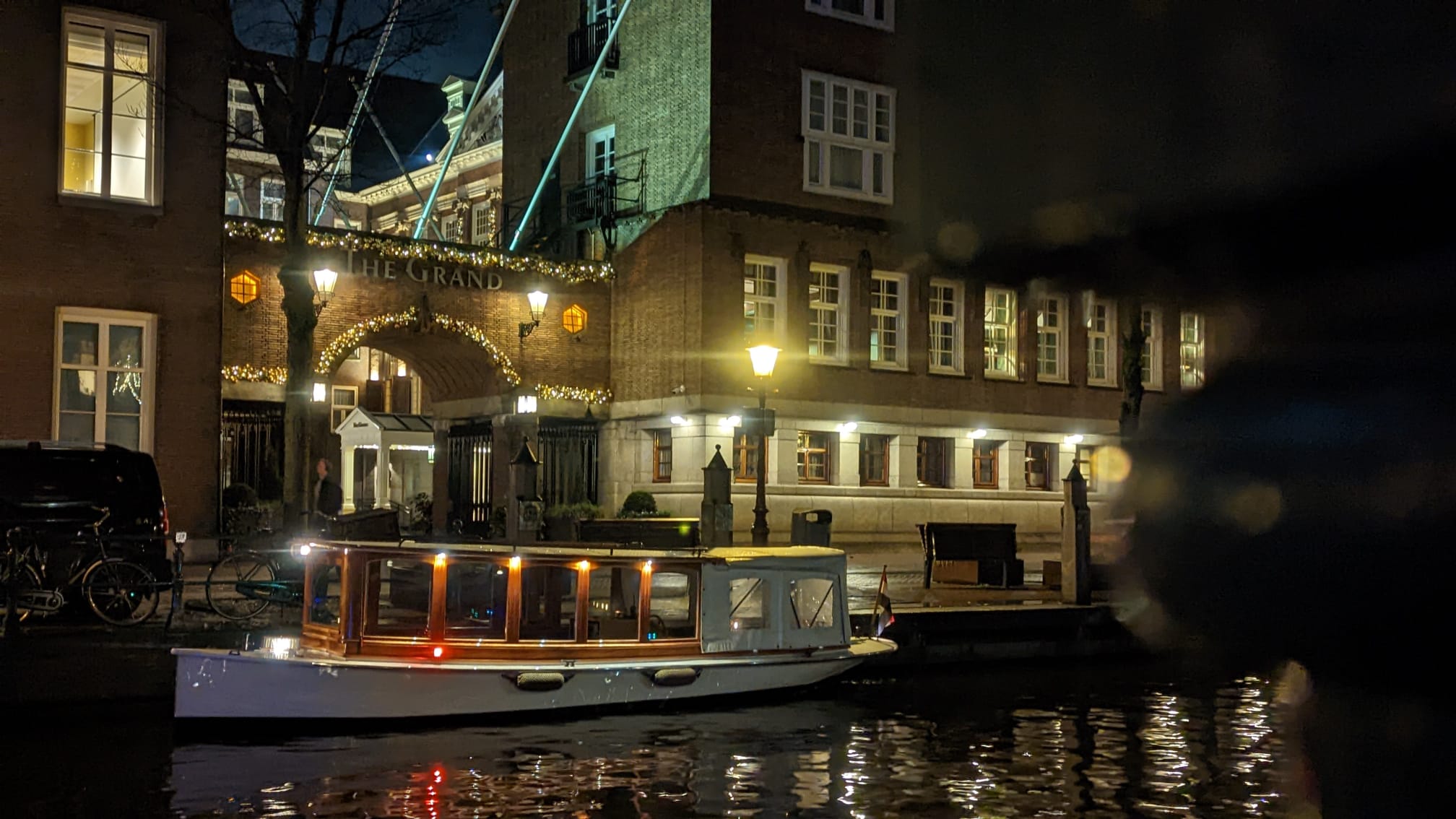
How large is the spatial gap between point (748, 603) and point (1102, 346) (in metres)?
26.4

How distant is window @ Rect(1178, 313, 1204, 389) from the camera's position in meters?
44.5

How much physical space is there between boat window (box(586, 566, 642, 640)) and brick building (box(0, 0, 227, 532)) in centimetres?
1017

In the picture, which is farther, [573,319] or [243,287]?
[573,319]

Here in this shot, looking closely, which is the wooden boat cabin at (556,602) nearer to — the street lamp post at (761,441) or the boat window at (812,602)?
the boat window at (812,602)

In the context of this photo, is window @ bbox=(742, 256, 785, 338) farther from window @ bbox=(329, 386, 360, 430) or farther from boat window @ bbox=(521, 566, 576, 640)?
window @ bbox=(329, 386, 360, 430)

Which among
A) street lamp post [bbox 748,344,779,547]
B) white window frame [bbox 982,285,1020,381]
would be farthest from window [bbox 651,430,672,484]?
street lamp post [bbox 748,344,779,547]

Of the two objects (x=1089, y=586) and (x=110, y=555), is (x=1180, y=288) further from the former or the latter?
(x=110, y=555)

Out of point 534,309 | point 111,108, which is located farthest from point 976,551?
point 111,108

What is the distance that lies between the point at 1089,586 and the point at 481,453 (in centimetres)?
1615

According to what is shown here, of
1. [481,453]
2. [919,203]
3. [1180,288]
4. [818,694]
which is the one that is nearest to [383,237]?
[481,453]

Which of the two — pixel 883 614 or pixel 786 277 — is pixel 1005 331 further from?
pixel 883 614

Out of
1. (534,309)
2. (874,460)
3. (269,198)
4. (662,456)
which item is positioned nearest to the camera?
(534,309)

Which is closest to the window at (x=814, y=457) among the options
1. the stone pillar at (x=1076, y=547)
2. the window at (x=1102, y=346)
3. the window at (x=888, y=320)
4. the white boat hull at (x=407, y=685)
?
the window at (x=888, y=320)

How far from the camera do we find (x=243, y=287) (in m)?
29.6
